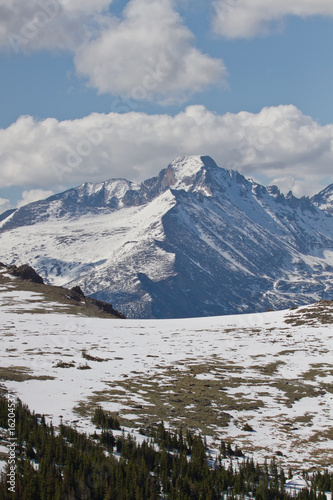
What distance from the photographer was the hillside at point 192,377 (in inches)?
1277

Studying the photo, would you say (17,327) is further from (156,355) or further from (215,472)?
(215,472)

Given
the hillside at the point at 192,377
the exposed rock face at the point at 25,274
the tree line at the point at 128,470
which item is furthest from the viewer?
the exposed rock face at the point at 25,274

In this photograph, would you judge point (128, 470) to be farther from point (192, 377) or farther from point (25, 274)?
point (25, 274)

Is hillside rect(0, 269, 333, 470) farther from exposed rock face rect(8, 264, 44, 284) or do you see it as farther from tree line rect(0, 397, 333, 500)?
exposed rock face rect(8, 264, 44, 284)

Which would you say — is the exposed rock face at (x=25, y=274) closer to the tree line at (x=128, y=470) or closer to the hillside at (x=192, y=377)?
the hillside at (x=192, y=377)

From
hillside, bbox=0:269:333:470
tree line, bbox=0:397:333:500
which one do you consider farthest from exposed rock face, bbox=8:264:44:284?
tree line, bbox=0:397:333:500

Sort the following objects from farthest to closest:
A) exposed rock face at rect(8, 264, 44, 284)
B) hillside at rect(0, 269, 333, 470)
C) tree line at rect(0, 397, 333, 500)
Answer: exposed rock face at rect(8, 264, 44, 284), hillside at rect(0, 269, 333, 470), tree line at rect(0, 397, 333, 500)

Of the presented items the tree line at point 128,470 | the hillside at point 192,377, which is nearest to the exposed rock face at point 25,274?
the hillside at point 192,377

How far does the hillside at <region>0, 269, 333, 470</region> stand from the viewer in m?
32.4

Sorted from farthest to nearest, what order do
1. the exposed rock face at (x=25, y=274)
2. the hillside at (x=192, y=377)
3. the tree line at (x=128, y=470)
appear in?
the exposed rock face at (x=25, y=274)
the hillside at (x=192, y=377)
the tree line at (x=128, y=470)

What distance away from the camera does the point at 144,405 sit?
118 feet

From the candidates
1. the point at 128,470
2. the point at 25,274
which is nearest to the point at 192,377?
the point at 128,470

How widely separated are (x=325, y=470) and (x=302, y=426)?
26.4ft

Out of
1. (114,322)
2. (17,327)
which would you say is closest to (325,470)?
(17,327)
